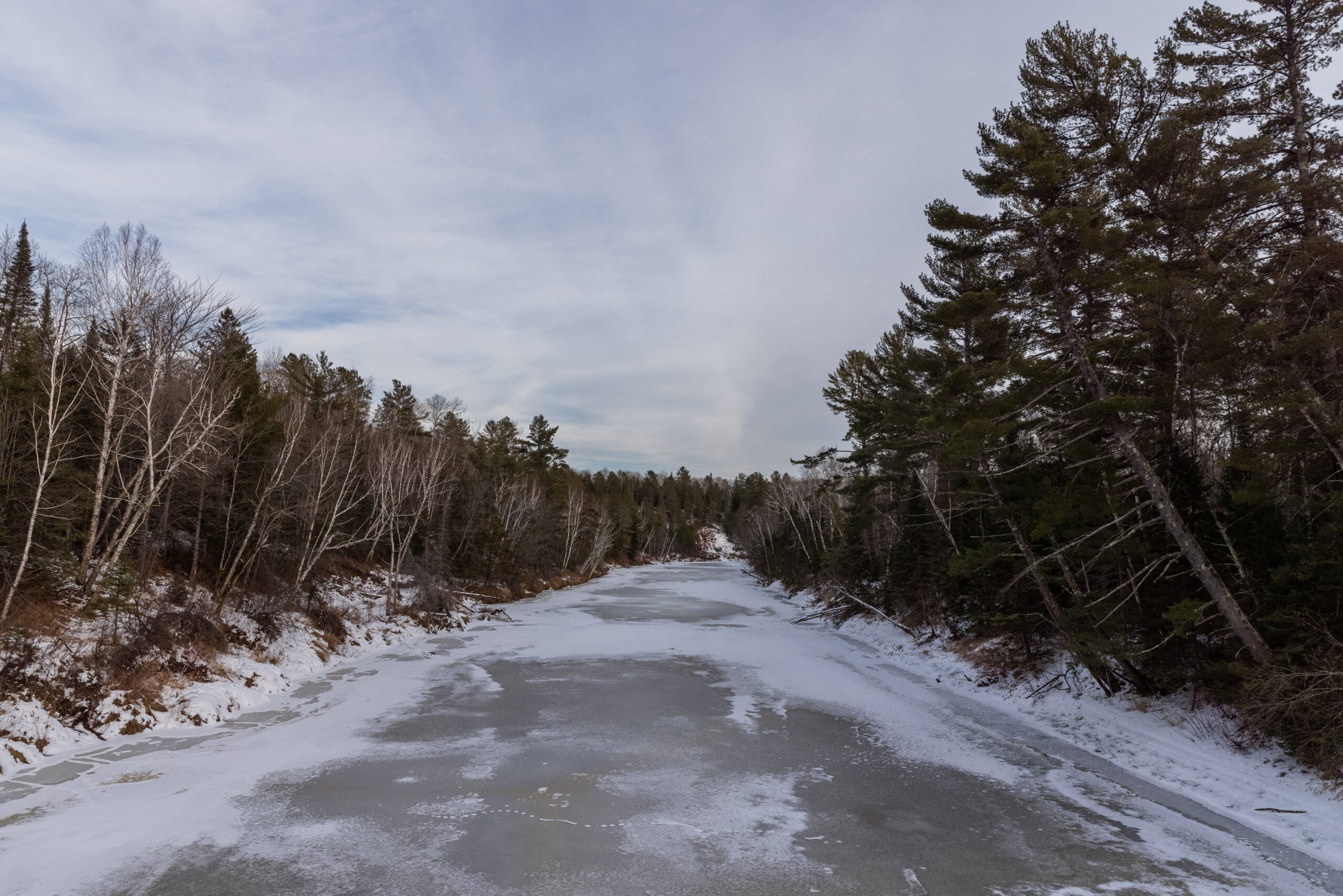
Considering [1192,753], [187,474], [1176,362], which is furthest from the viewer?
[187,474]

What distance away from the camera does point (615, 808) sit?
7.37 metres

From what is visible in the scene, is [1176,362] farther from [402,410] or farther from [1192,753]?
[402,410]

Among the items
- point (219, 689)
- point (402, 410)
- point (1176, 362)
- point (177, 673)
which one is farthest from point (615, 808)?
point (402, 410)

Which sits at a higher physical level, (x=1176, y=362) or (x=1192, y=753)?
(x=1176, y=362)

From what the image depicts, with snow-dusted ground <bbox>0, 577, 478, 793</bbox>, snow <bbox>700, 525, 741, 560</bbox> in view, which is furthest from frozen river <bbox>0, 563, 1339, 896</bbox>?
snow <bbox>700, 525, 741, 560</bbox>

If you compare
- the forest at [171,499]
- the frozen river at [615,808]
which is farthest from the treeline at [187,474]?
the frozen river at [615,808]

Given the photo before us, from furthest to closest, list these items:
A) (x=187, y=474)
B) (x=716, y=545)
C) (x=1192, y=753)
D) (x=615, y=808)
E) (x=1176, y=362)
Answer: (x=716, y=545)
(x=187, y=474)
(x=1176, y=362)
(x=1192, y=753)
(x=615, y=808)

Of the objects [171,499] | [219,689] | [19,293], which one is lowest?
[219,689]

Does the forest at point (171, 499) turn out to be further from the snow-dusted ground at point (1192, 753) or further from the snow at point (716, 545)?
the snow at point (716, 545)

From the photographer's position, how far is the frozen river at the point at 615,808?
579 cm

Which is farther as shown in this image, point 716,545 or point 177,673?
point 716,545

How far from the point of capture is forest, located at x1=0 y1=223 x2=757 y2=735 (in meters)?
11.7

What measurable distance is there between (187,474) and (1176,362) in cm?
2295

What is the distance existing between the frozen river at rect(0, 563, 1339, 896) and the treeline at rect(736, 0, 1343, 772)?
253 centimetres
